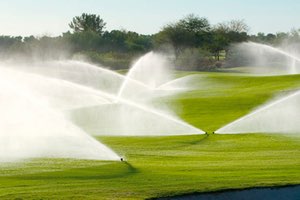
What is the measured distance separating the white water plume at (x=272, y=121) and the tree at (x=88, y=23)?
12935 centimetres

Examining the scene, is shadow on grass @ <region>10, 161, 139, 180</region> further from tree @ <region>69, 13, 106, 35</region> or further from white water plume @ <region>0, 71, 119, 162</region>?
tree @ <region>69, 13, 106, 35</region>

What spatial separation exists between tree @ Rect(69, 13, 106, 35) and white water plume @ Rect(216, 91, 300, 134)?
12935cm

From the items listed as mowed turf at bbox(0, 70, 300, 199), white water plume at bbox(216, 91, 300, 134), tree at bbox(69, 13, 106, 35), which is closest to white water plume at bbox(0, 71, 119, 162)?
mowed turf at bbox(0, 70, 300, 199)

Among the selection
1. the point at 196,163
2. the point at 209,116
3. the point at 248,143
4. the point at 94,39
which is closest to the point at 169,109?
the point at 209,116

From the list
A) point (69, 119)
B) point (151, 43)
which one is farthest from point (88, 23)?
point (69, 119)

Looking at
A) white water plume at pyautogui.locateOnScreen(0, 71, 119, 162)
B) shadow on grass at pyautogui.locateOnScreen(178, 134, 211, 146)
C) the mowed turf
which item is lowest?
the mowed turf

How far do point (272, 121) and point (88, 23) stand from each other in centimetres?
13704

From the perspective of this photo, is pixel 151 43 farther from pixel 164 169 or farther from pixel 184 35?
pixel 164 169

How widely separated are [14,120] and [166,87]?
2689 cm

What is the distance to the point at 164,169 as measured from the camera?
19328 millimetres

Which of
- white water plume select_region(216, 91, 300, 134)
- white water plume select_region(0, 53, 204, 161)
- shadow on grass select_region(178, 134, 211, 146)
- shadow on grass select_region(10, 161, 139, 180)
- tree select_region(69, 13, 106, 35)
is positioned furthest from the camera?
tree select_region(69, 13, 106, 35)

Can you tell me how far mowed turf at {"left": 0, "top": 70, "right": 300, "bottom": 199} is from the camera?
16141 mm

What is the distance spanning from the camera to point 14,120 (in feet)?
108

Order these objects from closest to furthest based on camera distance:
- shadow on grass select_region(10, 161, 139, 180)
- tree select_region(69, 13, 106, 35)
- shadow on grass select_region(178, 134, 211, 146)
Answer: shadow on grass select_region(10, 161, 139, 180) < shadow on grass select_region(178, 134, 211, 146) < tree select_region(69, 13, 106, 35)
